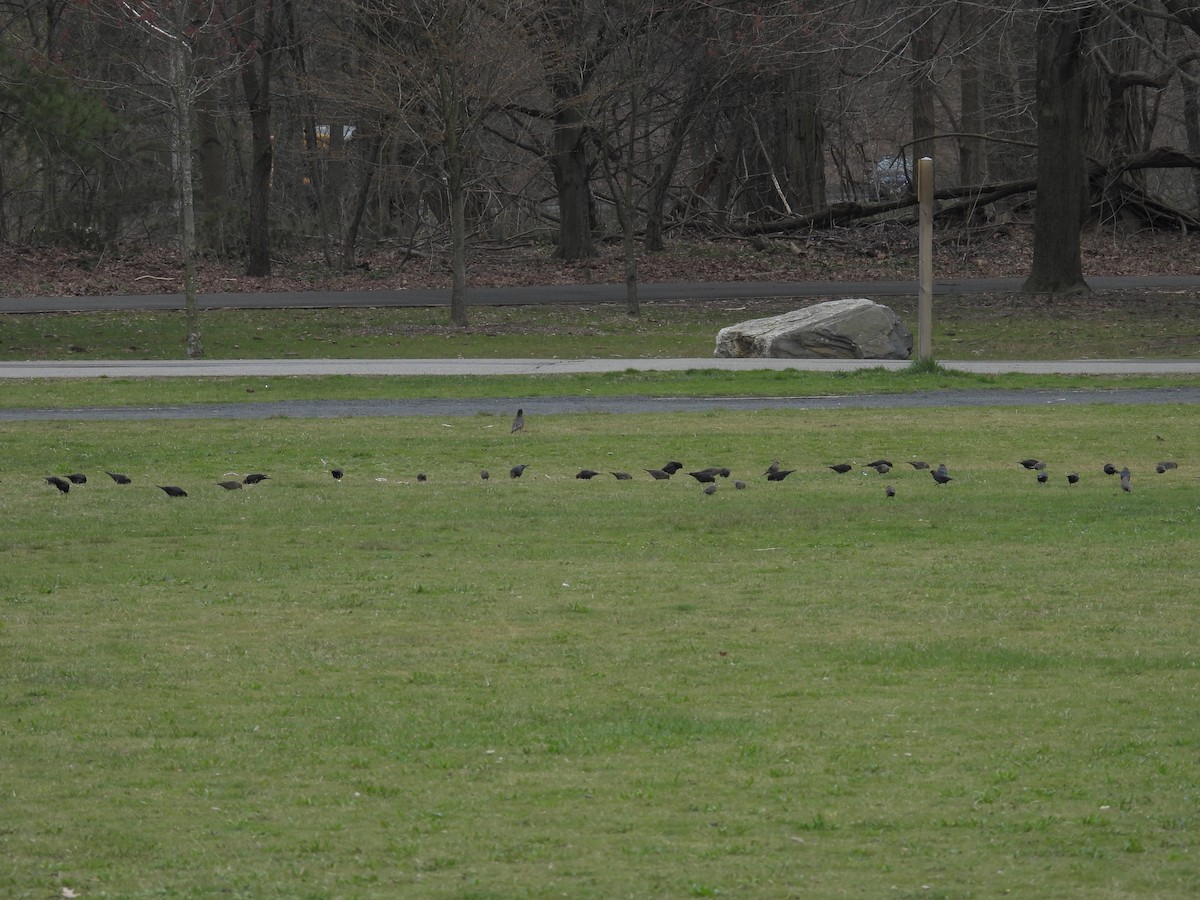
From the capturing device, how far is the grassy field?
4.86 meters

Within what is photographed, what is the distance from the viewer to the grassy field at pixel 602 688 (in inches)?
191

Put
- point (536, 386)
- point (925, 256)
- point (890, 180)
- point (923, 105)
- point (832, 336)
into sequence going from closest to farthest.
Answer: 1. point (536, 386)
2. point (925, 256)
3. point (832, 336)
4. point (923, 105)
5. point (890, 180)

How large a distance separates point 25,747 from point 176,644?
1763mm

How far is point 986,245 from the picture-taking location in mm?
42719

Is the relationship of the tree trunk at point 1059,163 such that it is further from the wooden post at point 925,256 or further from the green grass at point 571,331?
the wooden post at point 925,256

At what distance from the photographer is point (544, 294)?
121 feet

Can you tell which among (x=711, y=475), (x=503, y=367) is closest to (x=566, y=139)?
(x=503, y=367)

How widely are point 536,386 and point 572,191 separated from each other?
20.2 meters

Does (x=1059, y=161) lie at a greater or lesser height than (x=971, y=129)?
lesser

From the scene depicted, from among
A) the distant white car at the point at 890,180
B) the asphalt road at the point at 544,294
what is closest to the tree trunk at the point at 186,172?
the asphalt road at the point at 544,294

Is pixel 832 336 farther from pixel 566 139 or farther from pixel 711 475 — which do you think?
pixel 566 139

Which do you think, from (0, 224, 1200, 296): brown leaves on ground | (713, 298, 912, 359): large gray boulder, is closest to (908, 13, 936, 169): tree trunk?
(0, 224, 1200, 296): brown leaves on ground

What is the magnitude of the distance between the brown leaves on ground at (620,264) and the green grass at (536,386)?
16722 millimetres

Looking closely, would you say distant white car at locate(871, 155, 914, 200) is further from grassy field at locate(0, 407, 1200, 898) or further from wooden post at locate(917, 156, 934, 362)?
grassy field at locate(0, 407, 1200, 898)
